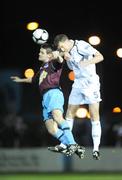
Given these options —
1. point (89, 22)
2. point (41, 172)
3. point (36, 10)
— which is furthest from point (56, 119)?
point (41, 172)

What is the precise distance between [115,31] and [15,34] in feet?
2.95

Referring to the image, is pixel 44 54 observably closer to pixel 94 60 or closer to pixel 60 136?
pixel 94 60

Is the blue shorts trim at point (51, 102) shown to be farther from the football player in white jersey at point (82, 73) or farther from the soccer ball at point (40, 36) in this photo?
the soccer ball at point (40, 36)

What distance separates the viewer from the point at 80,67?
4148 millimetres

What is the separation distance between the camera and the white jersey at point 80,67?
163 inches

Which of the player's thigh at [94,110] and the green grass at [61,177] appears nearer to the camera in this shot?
the player's thigh at [94,110]

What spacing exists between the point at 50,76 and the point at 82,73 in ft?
0.56

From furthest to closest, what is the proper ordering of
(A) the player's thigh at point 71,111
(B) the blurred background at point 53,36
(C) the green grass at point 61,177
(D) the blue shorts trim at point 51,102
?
1. (C) the green grass at point 61,177
2. (B) the blurred background at point 53,36
3. (A) the player's thigh at point 71,111
4. (D) the blue shorts trim at point 51,102

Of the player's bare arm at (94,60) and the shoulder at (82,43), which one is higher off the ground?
the shoulder at (82,43)

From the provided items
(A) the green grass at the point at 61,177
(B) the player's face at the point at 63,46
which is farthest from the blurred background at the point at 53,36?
(A) the green grass at the point at 61,177

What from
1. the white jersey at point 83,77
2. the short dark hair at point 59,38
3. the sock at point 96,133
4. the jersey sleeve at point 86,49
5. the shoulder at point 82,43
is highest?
the short dark hair at point 59,38

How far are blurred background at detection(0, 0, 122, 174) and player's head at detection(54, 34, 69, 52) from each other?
0.18 metres

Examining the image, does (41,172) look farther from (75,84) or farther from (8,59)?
(75,84)

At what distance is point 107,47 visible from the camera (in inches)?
190
